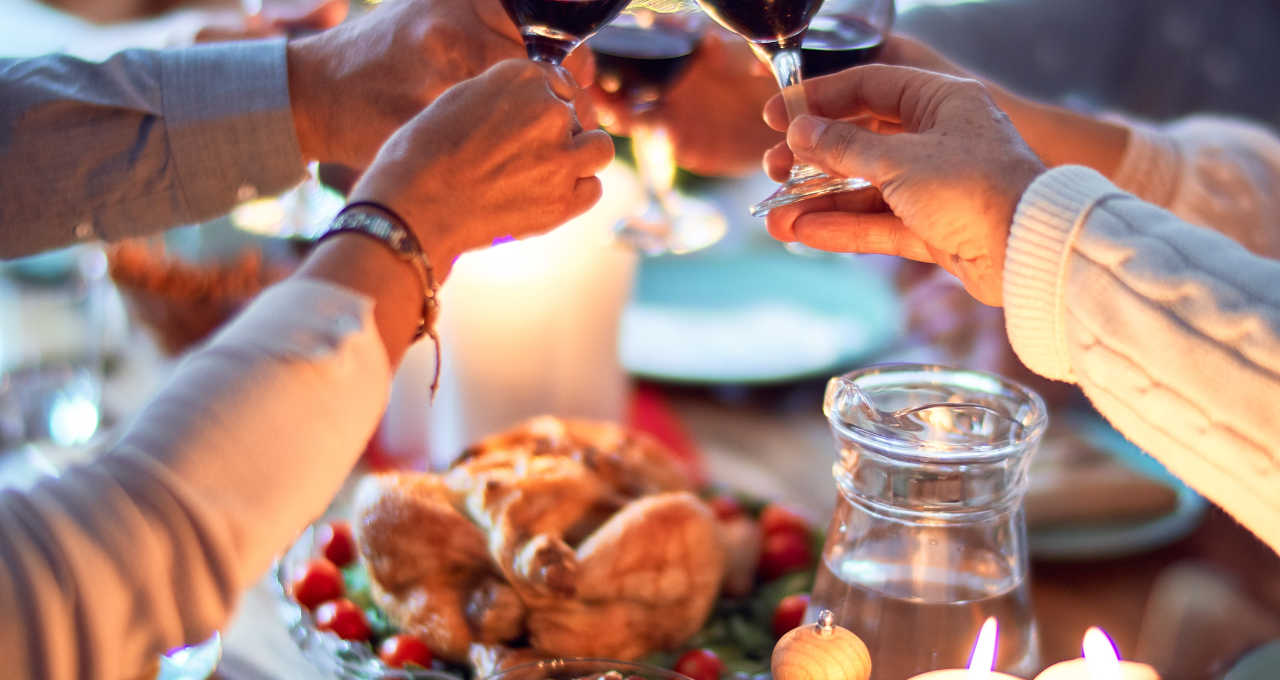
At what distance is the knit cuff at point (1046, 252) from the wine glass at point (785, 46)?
0.38 feet

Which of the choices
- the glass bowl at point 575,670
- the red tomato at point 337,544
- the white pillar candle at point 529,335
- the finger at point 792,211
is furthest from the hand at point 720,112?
the glass bowl at point 575,670

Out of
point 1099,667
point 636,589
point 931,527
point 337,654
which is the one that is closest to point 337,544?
point 337,654

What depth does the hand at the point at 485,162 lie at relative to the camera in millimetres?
526

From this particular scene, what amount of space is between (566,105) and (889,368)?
27cm

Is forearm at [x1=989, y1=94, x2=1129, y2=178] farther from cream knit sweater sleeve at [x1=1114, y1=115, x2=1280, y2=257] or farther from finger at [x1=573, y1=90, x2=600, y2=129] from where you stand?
finger at [x1=573, y1=90, x2=600, y2=129]

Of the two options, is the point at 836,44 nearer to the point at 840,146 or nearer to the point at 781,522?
the point at 840,146

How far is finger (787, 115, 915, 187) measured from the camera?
1.76 ft

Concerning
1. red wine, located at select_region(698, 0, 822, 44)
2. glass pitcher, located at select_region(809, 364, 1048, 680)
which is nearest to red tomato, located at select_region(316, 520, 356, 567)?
glass pitcher, located at select_region(809, 364, 1048, 680)

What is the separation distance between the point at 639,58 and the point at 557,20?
0.24 metres

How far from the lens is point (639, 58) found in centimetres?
83

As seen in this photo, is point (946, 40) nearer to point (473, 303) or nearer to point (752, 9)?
point (473, 303)

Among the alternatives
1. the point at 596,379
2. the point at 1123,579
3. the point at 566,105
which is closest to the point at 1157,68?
the point at 1123,579

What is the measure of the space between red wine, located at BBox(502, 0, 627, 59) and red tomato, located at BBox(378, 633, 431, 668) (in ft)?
1.37

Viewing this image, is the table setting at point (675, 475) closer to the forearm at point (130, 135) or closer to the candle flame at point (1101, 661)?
the candle flame at point (1101, 661)
